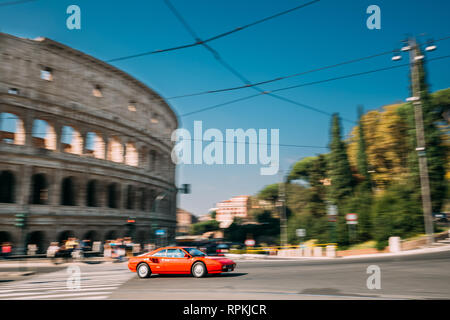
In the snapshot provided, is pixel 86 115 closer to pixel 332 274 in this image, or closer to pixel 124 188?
pixel 124 188

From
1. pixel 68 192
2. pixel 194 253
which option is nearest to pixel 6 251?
pixel 68 192

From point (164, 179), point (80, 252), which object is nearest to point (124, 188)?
point (164, 179)

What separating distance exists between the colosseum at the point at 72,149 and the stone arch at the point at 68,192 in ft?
0.37

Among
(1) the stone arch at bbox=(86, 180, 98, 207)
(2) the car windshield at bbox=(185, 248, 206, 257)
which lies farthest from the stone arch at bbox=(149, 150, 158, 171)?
(2) the car windshield at bbox=(185, 248, 206, 257)

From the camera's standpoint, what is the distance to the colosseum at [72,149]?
3159 centimetres

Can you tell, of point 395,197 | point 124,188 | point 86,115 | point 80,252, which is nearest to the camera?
point 80,252

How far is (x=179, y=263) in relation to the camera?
14.7 meters

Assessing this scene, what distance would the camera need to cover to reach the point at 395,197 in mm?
31156

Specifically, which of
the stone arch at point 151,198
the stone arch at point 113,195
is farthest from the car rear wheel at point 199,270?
the stone arch at point 151,198

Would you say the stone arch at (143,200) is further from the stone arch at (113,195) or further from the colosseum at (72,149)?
the stone arch at (113,195)

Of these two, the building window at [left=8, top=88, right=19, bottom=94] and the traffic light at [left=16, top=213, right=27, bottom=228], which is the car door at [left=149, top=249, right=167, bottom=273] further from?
the building window at [left=8, top=88, right=19, bottom=94]

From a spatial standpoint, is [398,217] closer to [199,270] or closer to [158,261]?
[199,270]

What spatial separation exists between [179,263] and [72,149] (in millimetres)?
28940
